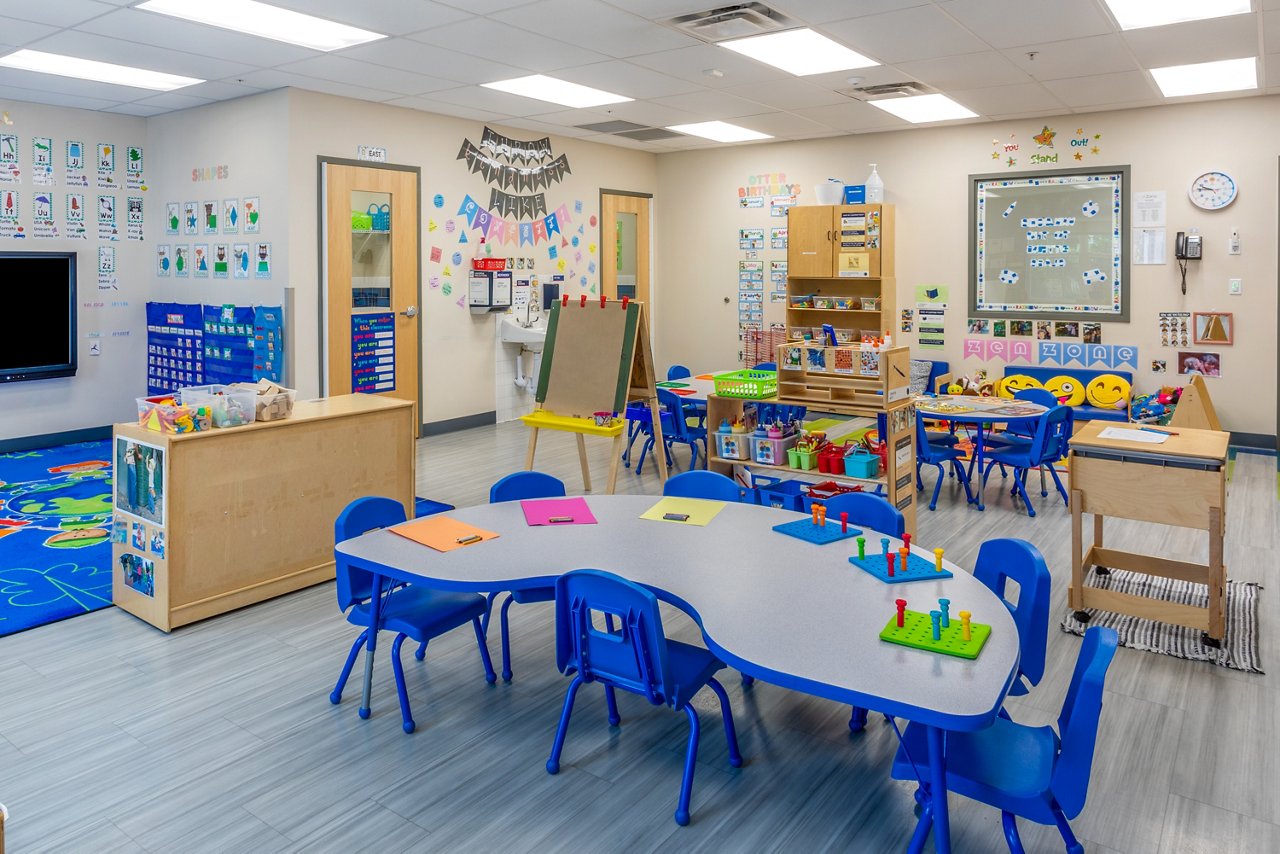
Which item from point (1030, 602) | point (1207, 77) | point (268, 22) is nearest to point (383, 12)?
point (268, 22)

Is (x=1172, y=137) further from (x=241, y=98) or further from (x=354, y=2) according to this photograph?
(x=241, y=98)

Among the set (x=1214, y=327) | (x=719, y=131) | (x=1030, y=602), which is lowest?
(x=1030, y=602)

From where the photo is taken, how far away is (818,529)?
325 cm

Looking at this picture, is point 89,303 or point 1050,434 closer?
point 1050,434

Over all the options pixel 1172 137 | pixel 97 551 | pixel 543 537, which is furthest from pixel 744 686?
pixel 1172 137

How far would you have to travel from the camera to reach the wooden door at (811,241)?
→ 9.09 m

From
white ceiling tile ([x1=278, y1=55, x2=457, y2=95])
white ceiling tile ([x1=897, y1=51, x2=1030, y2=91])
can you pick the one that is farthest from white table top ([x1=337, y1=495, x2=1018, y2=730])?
white ceiling tile ([x1=897, y1=51, x2=1030, y2=91])

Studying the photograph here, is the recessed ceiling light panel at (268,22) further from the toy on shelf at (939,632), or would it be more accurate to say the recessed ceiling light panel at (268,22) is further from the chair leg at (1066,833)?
the chair leg at (1066,833)

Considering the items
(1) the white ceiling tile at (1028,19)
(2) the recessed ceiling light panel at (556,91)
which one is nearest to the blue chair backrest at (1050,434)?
(1) the white ceiling tile at (1028,19)

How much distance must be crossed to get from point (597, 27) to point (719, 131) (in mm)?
4058

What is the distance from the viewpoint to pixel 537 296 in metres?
9.44

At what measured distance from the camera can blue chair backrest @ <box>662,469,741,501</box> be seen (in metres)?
3.83

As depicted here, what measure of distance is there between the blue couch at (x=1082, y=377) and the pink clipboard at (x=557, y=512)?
5936 mm

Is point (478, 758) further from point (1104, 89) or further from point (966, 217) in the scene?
point (966, 217)
